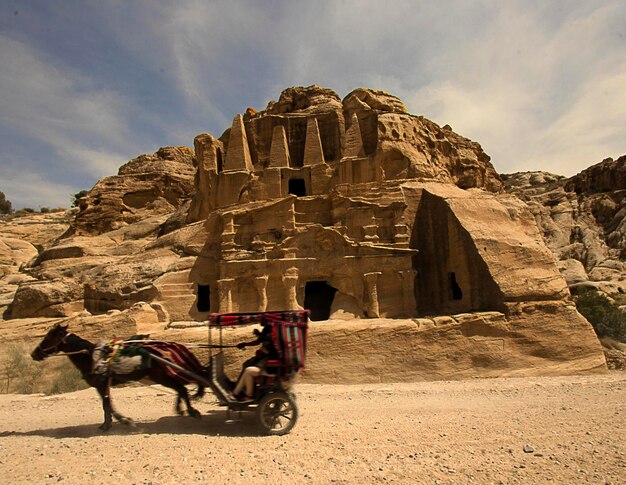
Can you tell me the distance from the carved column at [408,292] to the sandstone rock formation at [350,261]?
5 centimetres

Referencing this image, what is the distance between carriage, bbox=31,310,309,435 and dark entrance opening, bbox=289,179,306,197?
19.5 metres

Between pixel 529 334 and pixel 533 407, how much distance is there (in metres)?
4.58

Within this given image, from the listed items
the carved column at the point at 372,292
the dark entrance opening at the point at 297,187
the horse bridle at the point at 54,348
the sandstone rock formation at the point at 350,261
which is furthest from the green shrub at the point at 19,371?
the dark entrance opening at the point at 297,187

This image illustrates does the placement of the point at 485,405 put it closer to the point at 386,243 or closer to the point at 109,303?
the point at 386,243

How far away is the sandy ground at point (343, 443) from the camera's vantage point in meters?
4.97

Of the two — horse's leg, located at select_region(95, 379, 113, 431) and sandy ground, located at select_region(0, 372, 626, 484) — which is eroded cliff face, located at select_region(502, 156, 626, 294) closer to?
sandy ground, located at select_region(0, 372, 626, 484)

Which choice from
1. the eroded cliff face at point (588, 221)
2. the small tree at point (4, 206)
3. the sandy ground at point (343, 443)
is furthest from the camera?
the small tree at point (4, 206)

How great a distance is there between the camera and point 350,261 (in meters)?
15.8

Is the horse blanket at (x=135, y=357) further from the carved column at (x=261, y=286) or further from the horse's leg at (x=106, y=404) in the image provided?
the carved column at (x=261, y=286)

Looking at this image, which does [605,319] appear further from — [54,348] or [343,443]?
[54,348]

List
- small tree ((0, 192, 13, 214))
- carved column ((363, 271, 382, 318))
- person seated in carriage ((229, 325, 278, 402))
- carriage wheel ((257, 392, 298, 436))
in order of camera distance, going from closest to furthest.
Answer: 1. carriage wheel ((257, 392, 298, 436))
2. person seated in carriage ((229, 325, 278, 402))
3. carved column ((363, 271, 382, 318))
4. small tree ((0, 192, 13, 214))

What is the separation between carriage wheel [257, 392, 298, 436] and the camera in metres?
6.39

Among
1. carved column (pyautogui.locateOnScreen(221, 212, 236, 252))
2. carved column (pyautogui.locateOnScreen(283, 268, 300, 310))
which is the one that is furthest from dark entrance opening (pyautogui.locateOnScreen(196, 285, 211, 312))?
carved column (pyautogui.locateOnScreen(283, 268, 300, 310))

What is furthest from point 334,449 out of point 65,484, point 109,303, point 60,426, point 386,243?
point 109,303
